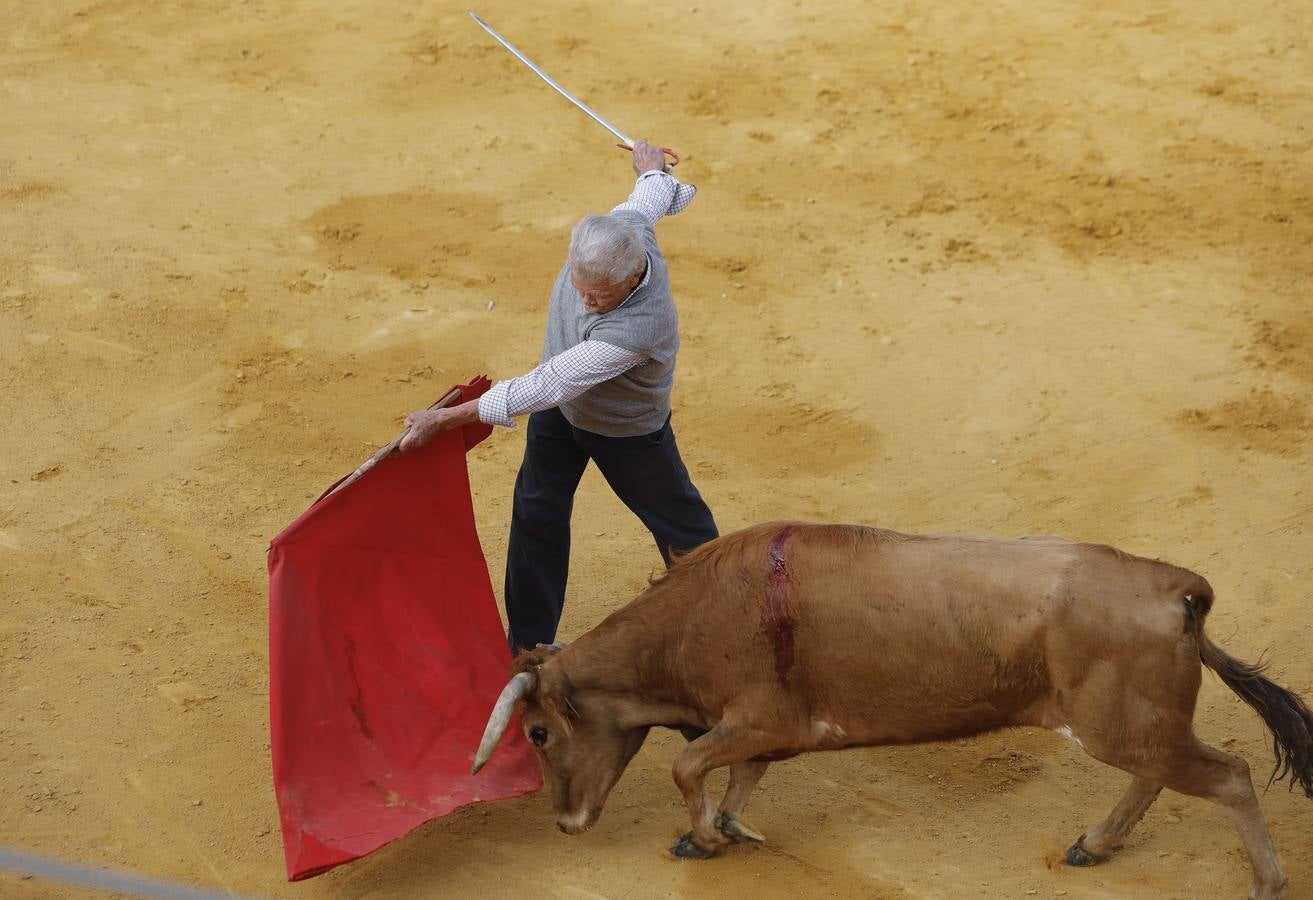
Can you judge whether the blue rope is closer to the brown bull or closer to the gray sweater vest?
the brown bull

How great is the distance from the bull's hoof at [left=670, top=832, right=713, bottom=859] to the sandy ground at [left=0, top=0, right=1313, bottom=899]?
0.09 meters

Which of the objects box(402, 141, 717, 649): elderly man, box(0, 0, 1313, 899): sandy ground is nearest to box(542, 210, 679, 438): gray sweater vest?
box(402, 141, 717, 649): elderly man

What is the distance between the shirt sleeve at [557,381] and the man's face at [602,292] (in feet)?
0.41

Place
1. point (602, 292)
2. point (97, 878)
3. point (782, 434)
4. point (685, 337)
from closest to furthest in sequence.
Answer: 1. point (97, 878)
2. point (602, 292)
3. point (782, 434)
4. point (685, 337)

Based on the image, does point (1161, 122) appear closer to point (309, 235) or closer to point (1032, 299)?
point (1032, 299)

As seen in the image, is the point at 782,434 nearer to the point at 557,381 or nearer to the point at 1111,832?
the point at 557,381

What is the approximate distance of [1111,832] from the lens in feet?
17.2

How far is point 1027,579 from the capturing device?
475cm

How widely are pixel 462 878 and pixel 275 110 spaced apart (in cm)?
740

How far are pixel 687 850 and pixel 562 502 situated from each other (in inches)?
56.0

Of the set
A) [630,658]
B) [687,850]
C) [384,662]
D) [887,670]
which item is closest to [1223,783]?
[887,670]

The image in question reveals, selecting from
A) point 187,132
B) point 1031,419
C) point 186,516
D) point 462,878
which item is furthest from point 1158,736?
point 187,132

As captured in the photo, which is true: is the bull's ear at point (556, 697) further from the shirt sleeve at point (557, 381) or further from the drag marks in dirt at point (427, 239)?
the drag marks in dirt at point (427, 239)

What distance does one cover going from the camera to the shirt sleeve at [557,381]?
5109 mm
